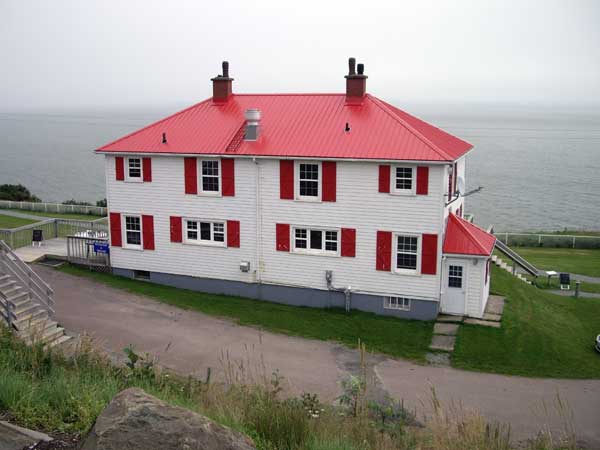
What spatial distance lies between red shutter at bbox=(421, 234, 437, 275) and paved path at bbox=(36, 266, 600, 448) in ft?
13.2

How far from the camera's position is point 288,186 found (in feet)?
82.9

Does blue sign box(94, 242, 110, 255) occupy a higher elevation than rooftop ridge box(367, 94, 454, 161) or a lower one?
lower

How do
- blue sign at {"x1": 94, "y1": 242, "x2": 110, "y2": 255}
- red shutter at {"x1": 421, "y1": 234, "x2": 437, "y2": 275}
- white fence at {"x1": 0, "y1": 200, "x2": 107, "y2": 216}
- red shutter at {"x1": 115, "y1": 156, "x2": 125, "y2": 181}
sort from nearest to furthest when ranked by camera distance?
red shutter at {"x1": 421, "y1": 234, "x2": 437, "y2": 275} < red shutter at {"x1": 115, "y1": 156, "x2": 125, "y2": 181} < blue sign at {"x1": 94, "y1": 242, "x2": 110, "y2": 255} < white fence at {"x1": 0, "y1": 200, "x2": 107, "y2": 216}

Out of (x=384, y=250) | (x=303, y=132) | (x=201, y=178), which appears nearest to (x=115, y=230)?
(x=201, y=178)

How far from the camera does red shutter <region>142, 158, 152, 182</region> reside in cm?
2739

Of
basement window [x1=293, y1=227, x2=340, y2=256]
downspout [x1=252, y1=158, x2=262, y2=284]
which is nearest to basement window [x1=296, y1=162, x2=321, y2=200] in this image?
basement window [x1=293, y1=227, x2=340, y2=256]

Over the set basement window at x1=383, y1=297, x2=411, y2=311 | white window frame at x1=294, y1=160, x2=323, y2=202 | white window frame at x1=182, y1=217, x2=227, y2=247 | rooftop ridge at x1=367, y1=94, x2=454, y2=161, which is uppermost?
rooftop ridge at x1=367, y1=94, x2=454, y2=161

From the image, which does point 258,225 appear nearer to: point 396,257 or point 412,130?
point 396,257

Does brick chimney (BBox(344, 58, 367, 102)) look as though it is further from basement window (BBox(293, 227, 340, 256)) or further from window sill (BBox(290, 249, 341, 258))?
window sill (BBox(290, 249, 341, 258))

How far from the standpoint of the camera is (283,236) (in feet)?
84.2

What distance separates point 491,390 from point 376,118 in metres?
11.6

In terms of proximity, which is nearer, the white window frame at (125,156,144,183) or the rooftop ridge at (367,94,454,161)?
the rooftop ridge at (367,94,454,161)

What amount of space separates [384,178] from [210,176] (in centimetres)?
719

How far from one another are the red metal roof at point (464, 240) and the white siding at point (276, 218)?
76 cm
